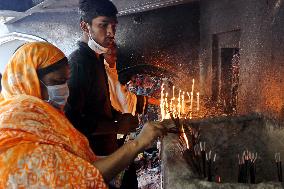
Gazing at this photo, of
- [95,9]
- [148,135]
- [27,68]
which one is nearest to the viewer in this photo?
[27,68]

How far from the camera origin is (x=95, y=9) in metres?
3.73

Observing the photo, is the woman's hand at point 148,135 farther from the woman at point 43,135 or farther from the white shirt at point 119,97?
the white shirt at point 119,97

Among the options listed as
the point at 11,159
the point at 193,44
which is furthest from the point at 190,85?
the point at 11,159

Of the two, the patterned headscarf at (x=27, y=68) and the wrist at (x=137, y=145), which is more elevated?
the patterned headscarf at (x=27, y=68)

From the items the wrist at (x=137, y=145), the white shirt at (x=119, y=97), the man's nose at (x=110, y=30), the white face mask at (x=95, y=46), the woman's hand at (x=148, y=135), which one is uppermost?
the man's nose at (x=110, y=30)

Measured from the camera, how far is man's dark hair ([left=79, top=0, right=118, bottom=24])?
3.74 meters

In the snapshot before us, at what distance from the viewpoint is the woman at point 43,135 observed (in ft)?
6.37

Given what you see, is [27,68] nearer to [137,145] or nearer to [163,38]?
[137,145]

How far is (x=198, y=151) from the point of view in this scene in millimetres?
3100

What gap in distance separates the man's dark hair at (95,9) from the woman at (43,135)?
1.52m

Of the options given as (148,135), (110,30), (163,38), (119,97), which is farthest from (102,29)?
(163,38)

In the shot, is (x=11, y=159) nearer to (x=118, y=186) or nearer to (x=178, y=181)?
(x=178, y=181)

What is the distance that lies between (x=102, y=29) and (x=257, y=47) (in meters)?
1.79

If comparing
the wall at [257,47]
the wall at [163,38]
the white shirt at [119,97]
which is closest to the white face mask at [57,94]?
the white shirt at [119,97]
